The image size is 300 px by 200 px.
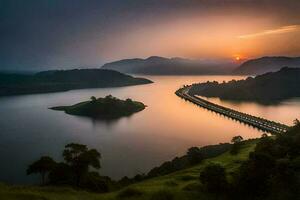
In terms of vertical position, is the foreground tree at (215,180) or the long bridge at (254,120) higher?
the foreground tree at (215,180)

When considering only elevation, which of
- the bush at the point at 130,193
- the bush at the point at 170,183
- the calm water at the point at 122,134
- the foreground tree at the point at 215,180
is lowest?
the calm water at the point at 122,134

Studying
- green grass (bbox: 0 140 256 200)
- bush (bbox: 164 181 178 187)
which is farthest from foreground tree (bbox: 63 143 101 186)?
bush (bbox: 164 181 178 187)

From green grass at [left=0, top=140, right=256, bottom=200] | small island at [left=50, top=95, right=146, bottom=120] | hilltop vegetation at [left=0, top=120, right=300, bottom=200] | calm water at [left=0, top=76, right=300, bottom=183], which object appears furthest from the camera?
small island at [left=50, top=95, right=146, bottom=120]

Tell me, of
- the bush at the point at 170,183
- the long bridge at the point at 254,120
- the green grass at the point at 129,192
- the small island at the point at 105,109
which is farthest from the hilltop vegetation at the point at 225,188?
the small island at the point at 105,109

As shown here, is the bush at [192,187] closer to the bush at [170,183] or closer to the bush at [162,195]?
the bush at [170,183]

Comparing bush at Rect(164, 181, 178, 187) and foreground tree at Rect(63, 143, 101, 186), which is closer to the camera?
bush at Rect(164, 181, 178, 187)

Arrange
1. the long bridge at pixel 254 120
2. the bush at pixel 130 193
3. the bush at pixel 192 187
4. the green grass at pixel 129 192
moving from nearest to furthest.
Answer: the green grass at pixel 129 192
the bush at pixel 130 193
the bush at pixel 192 187
the long bridge at pixel 254 120

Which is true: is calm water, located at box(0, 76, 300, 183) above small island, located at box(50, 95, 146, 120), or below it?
below

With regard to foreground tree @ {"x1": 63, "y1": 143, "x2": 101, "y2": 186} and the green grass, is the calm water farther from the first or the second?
the green grass
